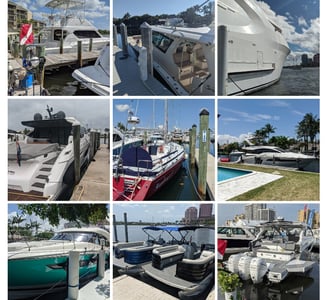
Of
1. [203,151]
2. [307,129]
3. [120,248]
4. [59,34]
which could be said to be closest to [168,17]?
[59,34]

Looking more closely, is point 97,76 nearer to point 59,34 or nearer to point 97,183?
point 59,34

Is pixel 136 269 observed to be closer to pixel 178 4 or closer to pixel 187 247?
pixel 187 247

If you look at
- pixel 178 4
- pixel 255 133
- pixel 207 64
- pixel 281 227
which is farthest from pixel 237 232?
pixel 178 4

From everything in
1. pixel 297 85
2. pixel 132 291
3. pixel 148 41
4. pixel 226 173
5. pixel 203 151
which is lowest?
pixel 132 291

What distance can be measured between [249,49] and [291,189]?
916 millimetres

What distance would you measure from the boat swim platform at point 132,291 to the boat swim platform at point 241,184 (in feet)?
2.31

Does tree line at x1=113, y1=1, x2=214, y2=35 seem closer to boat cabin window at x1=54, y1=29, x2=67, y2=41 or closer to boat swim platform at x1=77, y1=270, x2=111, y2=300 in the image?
boat cabin window at x1=54, y1=29, x2=67, y2=41

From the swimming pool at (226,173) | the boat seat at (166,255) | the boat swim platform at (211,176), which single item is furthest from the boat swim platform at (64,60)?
the boat seat at (166,255)

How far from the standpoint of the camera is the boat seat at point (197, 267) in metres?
2.51

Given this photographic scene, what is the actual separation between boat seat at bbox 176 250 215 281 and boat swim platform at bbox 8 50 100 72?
4.59 feet

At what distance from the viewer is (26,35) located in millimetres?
2475

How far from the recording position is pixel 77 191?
2484 mm

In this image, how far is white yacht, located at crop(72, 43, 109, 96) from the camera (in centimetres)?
247

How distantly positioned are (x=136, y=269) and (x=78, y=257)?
1.22 ft
